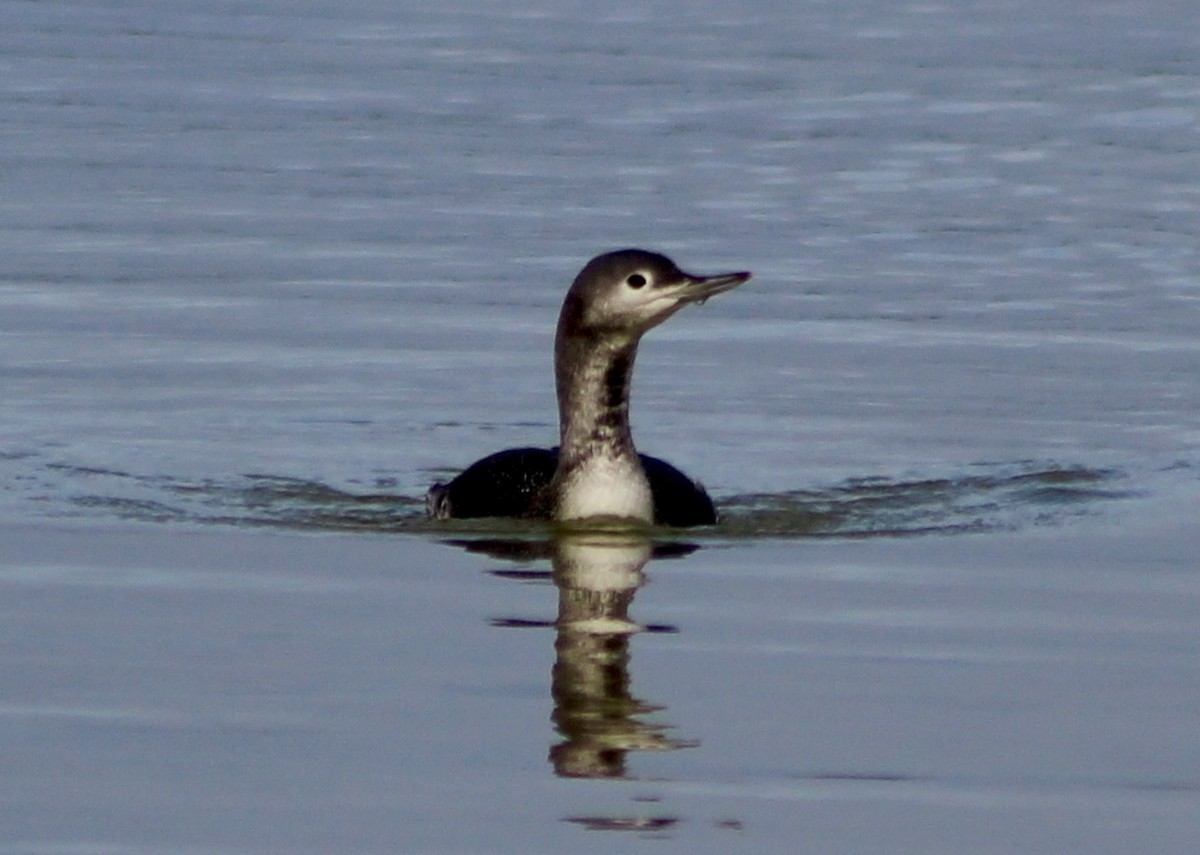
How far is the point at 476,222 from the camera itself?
2112 centimetres

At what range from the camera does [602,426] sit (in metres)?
12.6

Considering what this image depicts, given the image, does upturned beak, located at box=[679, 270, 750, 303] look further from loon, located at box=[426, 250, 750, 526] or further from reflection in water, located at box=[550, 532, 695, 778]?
reflection in water, located at box=[550, 532, 695, 778]

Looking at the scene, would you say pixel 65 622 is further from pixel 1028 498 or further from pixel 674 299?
pixel 1028 498

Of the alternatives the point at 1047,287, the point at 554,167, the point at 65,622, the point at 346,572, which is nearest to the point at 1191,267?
the point at 1047,287

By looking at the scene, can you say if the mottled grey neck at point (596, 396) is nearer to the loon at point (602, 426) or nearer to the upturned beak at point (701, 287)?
the loon at point (602, 426)

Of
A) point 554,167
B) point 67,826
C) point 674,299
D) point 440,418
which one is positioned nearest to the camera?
point 67,826

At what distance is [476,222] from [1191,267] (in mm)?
4403

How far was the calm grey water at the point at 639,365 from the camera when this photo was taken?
8.73 m

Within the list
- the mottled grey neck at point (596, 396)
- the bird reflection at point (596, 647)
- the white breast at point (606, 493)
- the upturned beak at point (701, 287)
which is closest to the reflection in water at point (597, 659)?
the bird reflection at point (596, 647)

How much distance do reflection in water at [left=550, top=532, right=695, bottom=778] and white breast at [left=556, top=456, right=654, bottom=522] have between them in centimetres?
11

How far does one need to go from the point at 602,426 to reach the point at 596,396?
122 mm

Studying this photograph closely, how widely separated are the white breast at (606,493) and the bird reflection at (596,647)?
0.32ft

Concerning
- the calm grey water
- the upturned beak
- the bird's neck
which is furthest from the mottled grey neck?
the calm grey water

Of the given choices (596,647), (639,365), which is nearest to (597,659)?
(596,647)
